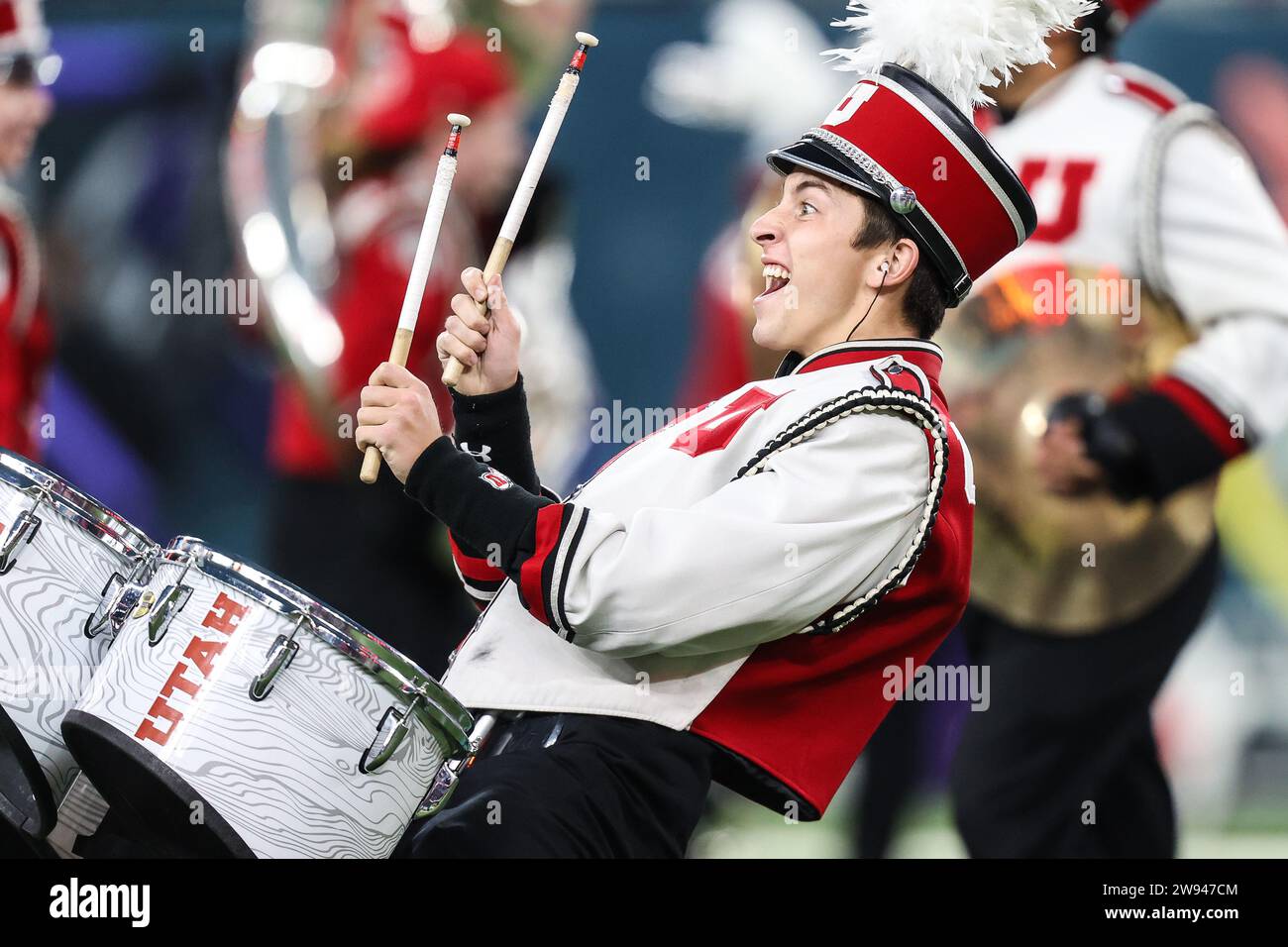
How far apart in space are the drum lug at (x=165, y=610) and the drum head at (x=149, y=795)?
131 mm

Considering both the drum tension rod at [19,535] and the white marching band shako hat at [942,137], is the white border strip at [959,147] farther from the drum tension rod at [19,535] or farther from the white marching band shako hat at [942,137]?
the drum tension rod at [19,535]

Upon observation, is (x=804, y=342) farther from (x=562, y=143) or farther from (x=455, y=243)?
(x=562, y=143)

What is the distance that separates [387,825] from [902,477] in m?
0.80

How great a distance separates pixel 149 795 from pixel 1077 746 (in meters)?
2.45

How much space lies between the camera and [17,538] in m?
2.43

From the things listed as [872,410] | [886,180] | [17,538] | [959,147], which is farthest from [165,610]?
[959,147]

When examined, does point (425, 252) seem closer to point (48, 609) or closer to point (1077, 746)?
point (48, 609)

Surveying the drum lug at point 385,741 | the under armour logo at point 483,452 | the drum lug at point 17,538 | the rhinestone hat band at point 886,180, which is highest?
the rhinestone hat band at point 886,180

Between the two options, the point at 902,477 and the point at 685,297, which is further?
the point at 685,297

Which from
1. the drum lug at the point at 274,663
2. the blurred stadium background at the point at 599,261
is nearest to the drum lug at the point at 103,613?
the drum lug at the point at 274,663

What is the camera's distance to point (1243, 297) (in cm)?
396

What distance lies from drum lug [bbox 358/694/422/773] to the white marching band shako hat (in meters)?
0.99

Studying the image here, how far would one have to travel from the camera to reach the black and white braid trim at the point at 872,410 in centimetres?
235
